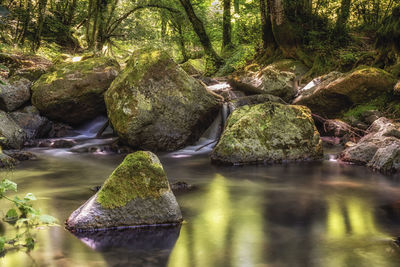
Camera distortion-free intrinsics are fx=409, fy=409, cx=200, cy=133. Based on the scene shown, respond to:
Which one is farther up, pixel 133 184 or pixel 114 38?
pixel 114 38

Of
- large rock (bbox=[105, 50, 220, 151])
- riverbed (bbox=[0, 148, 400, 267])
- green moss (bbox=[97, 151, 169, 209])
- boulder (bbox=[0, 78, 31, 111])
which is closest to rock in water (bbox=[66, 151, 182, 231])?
green moss (bbox=[97, 151, 169, 209])

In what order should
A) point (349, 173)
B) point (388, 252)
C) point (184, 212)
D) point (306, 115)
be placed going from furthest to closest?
point (306, 115) < point (349, 173) < point (184, 212) < point (388, 252)

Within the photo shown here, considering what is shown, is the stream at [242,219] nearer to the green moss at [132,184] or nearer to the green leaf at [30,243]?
the green leaf at [30,243]

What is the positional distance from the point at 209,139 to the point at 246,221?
5.32m

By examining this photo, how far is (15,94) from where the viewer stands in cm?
1073

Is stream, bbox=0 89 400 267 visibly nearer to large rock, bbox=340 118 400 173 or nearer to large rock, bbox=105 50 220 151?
large rock, bbox=340 118 400 173

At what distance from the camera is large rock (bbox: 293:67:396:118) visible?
9805 millimetres

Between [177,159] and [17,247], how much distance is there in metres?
5.02

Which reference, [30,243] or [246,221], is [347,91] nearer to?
[246,221]

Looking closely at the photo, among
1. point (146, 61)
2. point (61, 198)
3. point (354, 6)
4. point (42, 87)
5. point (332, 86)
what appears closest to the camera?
point (61, 198)

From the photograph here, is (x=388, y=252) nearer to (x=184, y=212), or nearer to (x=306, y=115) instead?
(x=184, y=212)

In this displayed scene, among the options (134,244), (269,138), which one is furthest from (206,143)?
(134,244)

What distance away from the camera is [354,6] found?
14359 mm

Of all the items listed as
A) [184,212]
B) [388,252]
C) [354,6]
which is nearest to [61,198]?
[184,212]
